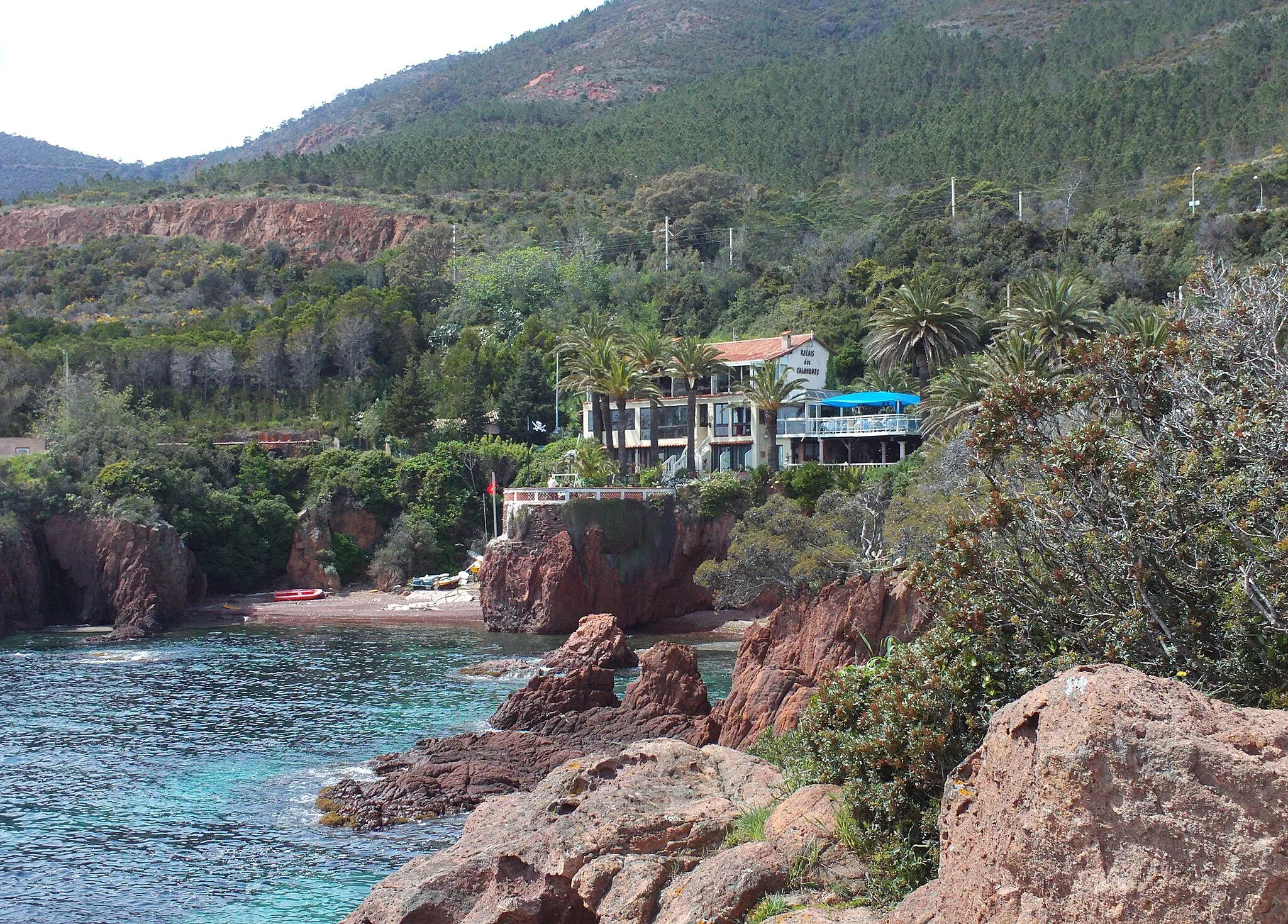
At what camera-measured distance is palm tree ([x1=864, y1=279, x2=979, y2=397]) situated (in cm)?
5694

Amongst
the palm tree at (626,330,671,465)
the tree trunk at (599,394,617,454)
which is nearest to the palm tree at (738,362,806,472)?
the palm tree at (626,330,671,465)

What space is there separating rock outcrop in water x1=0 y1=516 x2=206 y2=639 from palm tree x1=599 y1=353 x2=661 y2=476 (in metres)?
21.8

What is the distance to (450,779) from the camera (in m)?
24.9

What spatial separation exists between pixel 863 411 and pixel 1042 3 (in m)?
133

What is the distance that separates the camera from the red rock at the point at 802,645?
24.5m

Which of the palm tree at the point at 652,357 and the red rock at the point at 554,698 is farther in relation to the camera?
the palm tree at the point at 652,357

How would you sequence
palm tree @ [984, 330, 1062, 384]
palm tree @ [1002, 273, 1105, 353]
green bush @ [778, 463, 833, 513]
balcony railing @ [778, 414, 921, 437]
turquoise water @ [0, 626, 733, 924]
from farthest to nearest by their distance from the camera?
1. balcony railing @ [778, 414, 921, 437]
2. green bush @ [778, 463, 833, 513]
3. palm tree @ [1002, 273, 1105, 353]
4. palm tree @ [984, 330, 1062, 384]
5. turquoise water @ [0, 626, 733, 924]

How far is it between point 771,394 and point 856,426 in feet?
17.3

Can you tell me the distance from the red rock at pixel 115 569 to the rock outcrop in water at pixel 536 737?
28.5 meters

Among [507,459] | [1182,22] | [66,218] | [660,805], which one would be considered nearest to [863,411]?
[507,459]

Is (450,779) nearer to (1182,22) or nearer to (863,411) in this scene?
(863,411)

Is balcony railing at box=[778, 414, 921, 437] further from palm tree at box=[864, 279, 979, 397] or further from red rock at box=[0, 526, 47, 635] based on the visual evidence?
red rock at box=[0, 526, 47, 635]

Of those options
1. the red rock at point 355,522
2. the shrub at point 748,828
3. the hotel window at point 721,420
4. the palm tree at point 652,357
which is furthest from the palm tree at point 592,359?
the shrub at point 748,828

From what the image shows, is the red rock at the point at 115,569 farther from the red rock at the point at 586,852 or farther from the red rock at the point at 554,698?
the red rock at the point at 586,852
